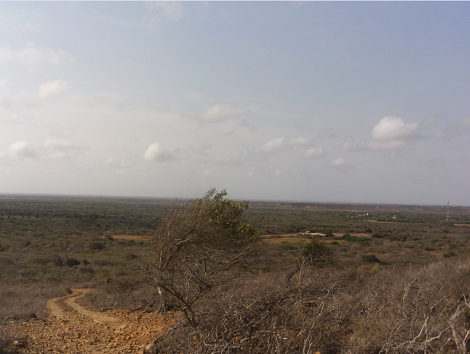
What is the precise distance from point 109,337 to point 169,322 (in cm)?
170

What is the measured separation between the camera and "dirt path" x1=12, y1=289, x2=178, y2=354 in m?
6.66

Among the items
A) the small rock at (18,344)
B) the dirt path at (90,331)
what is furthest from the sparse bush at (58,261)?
the small rock at (18,344)

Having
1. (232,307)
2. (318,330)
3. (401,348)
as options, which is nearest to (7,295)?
(232,307)

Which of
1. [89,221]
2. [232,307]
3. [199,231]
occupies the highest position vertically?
[199,231]

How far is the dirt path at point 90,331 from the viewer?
6.66 metres

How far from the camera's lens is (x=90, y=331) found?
806cm

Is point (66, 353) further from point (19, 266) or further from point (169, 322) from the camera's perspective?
point (19, 266)

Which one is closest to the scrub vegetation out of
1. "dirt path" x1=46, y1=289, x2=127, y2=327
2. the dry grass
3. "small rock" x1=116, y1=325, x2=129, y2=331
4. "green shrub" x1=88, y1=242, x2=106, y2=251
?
the dry grass

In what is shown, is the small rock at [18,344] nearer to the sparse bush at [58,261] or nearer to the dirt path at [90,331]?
the dirt path at [90,331]

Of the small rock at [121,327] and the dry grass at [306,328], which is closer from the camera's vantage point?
the dry grass at [306,328]

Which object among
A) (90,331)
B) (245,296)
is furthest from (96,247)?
(245,296)

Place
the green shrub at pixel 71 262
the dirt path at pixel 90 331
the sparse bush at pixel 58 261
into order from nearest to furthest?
the dirt path at pixel 90 331 → the green shrub at pixel 71 262 → the sparse bush at pixel 58 261

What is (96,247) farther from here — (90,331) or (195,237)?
(195,237)

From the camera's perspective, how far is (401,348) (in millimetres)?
4680
